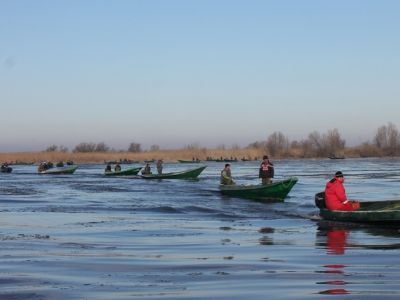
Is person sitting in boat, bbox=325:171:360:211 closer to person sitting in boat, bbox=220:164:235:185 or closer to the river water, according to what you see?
the river water

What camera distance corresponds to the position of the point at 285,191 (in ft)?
96.7

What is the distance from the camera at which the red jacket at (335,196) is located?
1978cm

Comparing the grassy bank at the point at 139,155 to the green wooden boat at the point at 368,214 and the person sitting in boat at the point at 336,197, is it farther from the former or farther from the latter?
the person sitting in boat at the point at 336,197

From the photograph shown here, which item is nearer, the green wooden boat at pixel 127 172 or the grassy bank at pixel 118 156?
the green wooden boat at pixel 127 172

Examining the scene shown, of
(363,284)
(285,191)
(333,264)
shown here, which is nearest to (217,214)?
(285,191)

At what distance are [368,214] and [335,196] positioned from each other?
Result: 1.69 meters

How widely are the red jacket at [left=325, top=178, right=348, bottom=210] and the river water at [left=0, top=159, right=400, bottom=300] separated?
1.95 ft

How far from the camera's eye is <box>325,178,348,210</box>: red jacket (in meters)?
19.8

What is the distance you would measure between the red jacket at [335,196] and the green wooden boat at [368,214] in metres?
0.21

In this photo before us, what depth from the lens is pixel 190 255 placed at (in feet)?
41.2

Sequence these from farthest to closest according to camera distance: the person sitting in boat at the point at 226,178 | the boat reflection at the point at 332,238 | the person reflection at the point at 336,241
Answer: the person sitting in boat at the point at 226,178, the boat reflection at the point at 332,238, the person reflection at the point at 336,241

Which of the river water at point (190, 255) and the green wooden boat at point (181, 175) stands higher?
the green wooden boat at point (181, 175)

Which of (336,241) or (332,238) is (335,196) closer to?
(332,238)

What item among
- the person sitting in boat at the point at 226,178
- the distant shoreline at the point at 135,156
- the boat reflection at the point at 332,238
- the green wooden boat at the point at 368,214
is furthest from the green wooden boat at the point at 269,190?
the distant shoreline at the point at 135,156
